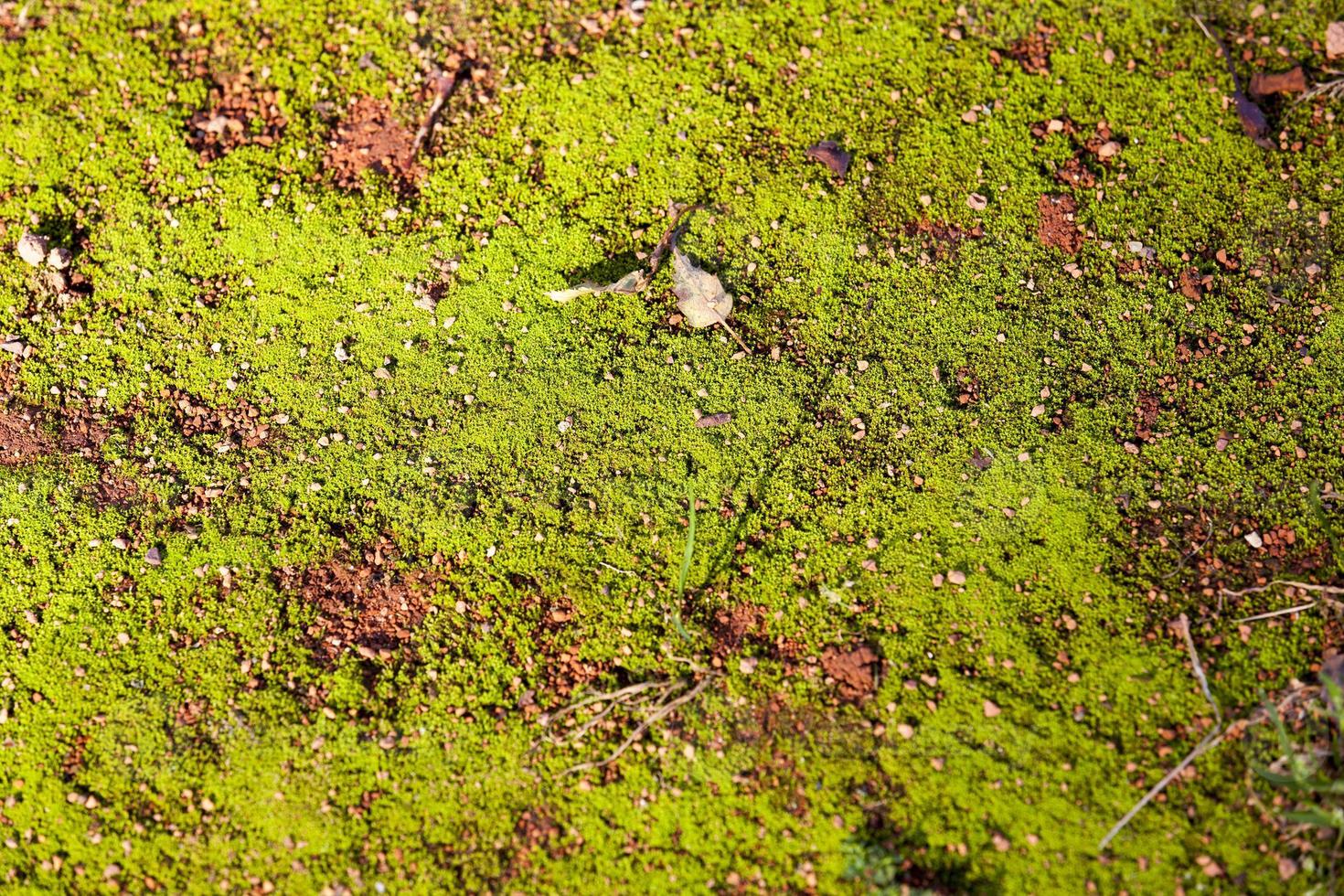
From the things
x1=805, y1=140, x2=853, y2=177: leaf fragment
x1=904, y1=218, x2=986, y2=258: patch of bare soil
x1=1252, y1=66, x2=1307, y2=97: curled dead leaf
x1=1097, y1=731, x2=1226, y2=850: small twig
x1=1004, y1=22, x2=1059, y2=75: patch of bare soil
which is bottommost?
x1=1097, y1=731, x2=1226, y2=850: small twig

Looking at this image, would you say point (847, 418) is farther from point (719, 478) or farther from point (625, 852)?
point (625, 852)

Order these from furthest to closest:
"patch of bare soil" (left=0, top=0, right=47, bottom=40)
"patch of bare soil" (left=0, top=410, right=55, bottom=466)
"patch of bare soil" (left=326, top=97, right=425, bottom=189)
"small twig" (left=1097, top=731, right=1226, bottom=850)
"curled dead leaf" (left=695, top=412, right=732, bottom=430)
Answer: "patch of bare soil" (left=0, top=0, right=47, bottom=40), "patch of bare soil" (left=326, top=97, right=425, bottom=189), "patch of bare soil" (left=0, top=410, right=55, bottom=466), "curled dead leaf" (left=695, top=412, right=732, bottom=430), "small twig" (left=1097, top=731, right=1226, bottom=850)

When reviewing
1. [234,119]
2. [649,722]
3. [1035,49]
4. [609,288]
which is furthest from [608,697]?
[1035,49]

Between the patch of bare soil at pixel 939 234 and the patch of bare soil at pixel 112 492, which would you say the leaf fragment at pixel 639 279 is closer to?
the patch of bare soil at pixel 939 234

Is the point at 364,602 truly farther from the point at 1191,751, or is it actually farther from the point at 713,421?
the point at 1191,751

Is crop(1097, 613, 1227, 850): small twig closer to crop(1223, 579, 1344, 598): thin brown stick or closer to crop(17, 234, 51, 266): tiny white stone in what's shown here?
crop(1223, 579, 1344, 598): thin brown stick

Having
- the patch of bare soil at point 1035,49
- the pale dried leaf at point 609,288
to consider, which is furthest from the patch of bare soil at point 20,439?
the patch of bare soil at point 1035,49

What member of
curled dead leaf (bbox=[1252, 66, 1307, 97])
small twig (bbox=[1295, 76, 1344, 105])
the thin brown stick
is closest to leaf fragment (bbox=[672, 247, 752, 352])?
the thin brown stick
